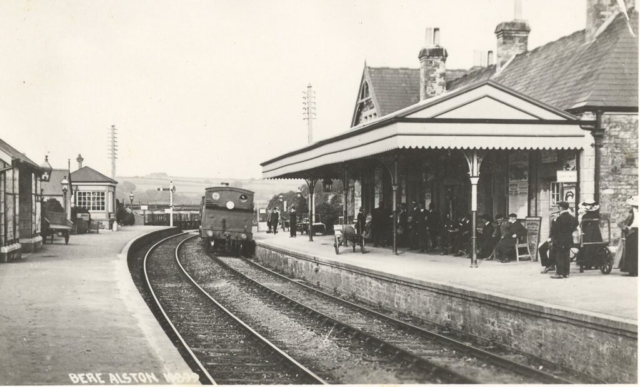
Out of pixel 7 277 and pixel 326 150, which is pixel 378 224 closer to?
pixel 326 150

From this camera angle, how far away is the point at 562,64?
57.2 ft

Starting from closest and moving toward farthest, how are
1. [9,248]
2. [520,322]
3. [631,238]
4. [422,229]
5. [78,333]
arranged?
[78,333] < [520,322] < [631,238] < [9,248] < [422,229]

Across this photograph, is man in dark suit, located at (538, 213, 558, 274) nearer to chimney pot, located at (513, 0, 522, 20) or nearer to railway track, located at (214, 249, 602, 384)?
railway track, located at (214, 249, 602, 384)

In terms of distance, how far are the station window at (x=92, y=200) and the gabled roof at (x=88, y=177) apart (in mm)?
733

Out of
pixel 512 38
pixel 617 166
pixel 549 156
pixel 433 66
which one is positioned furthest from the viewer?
pixel 433 66

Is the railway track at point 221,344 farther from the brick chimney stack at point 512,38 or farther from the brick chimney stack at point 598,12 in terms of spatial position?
the brick chimney stack at point 512,38

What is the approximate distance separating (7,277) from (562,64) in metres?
13.4

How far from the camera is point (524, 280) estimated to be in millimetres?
11289

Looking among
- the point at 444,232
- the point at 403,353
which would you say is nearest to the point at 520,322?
the point at 403,353

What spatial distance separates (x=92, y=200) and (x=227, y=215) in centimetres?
2127

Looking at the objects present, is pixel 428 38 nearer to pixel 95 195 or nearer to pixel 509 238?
pixel 509 238

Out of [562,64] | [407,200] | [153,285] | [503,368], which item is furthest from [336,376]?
[407,200]

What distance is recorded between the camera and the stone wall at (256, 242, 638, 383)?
277 inches

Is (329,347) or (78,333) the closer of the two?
(78,333)
